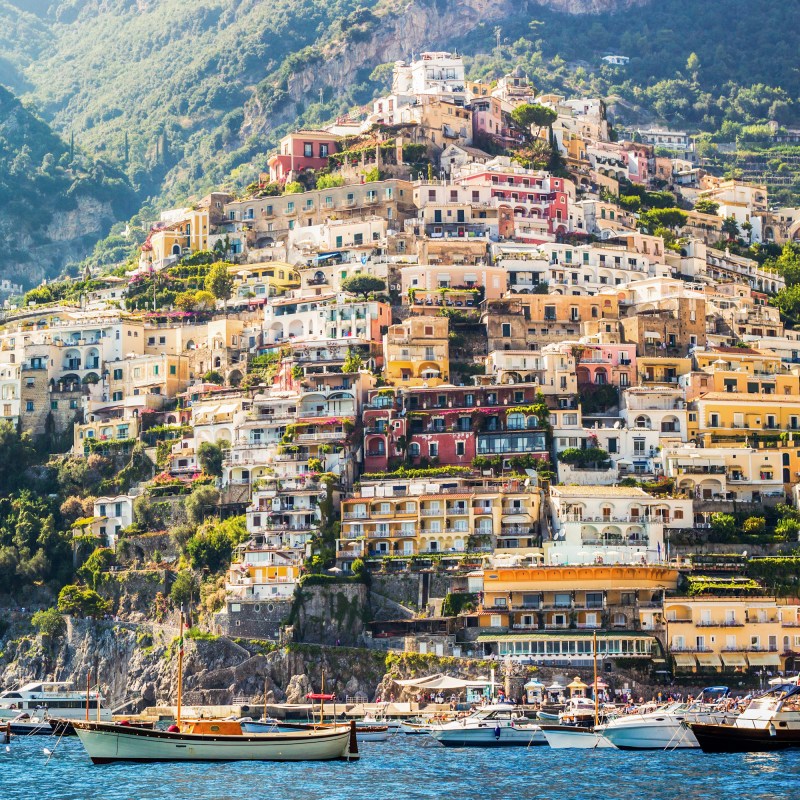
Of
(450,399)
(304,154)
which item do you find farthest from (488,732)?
(304,154)

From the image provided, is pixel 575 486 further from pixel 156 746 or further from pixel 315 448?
pixel 156 746

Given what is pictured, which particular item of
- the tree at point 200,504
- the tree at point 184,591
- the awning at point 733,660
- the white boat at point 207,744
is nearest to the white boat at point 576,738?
the white boat at point 207,744

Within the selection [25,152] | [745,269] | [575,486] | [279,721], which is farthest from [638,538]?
[25,152]

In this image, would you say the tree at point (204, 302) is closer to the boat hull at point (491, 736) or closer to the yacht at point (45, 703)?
the yacht at point (45, 703)

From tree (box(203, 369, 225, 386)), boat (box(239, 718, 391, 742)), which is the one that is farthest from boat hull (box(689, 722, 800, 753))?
tree (box(203, 369, 225, 386))

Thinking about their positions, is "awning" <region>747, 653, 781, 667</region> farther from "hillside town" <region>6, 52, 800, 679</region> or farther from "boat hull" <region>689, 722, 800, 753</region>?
"boat hull" <region>689, 722, 800, 753</region>

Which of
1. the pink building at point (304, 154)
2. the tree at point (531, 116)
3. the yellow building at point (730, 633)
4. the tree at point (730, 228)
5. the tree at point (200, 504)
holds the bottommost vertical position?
the yellow building at point (730, 633)

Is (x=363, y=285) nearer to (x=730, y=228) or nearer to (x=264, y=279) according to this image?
(x=264, y=279)

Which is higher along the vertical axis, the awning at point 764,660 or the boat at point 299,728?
the awning at point 764,660
